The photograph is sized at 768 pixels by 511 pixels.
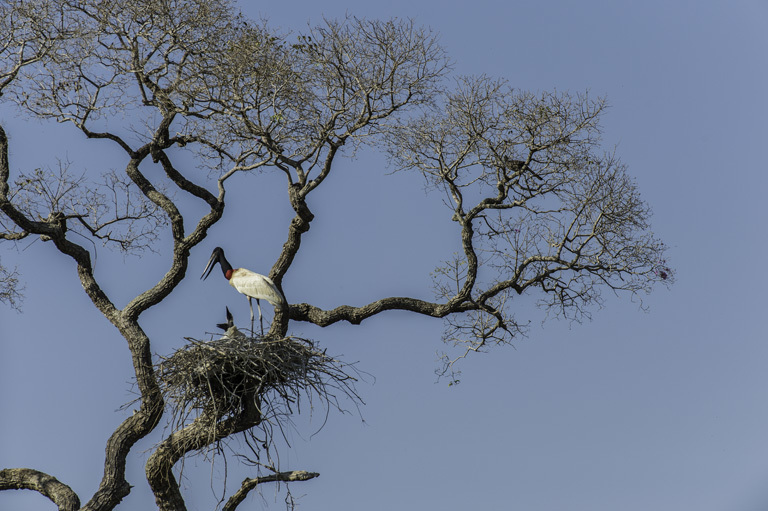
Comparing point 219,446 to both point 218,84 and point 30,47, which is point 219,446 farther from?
point 30,47

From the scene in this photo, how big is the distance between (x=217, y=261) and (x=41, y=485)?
11.7ft

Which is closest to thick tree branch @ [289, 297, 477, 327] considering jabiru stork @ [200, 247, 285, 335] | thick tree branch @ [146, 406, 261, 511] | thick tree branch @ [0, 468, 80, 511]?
jabiru stork @ [200, 247, 285, 335]

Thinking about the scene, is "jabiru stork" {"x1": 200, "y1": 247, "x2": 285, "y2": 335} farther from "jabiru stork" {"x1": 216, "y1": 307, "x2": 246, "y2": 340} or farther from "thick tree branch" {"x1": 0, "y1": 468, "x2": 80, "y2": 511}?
"thick tree branch" {"x1": 0, "y1": 468, "x2": 80, "y2": 511}

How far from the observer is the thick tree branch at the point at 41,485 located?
13.0 meters

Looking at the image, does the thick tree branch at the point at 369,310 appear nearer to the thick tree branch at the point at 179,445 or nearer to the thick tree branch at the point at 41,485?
the thick tree branch at the point at 179,445

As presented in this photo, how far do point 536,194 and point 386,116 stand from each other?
2.24m

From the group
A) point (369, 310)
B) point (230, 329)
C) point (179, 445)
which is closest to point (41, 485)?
point (179, 445)

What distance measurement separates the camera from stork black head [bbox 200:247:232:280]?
46.8ft

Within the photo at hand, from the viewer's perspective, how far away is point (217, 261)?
14539 millimetres

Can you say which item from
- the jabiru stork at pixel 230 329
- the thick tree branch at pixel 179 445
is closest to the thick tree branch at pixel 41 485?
the thick tree branch at pixel 179 445

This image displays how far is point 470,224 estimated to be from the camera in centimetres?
1417

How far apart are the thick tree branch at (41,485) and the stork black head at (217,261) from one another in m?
3.23

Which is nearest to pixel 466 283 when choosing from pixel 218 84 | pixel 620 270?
pixel 620 270

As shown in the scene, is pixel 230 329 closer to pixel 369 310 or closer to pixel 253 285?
pixel 253 285
